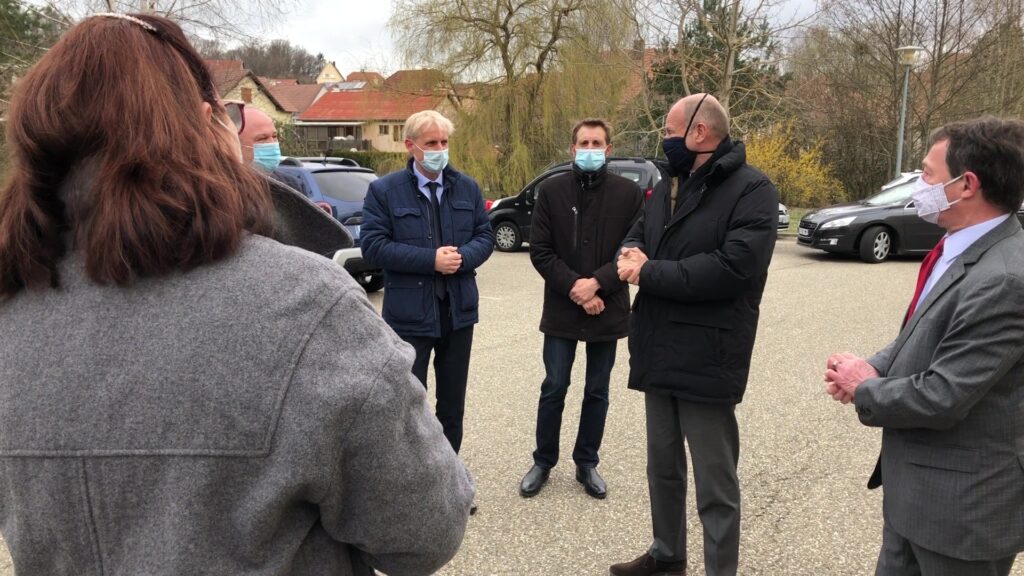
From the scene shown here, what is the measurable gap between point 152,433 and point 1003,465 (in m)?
2.09

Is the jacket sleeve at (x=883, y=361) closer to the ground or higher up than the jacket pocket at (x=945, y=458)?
higher up

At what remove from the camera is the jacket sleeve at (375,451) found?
954 millimetres

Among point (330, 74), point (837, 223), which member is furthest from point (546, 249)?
point (330, 74)

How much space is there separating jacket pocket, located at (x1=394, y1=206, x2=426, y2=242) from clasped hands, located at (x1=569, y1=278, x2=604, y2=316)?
842mm

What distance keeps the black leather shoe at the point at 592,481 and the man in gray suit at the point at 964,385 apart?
1.69 m

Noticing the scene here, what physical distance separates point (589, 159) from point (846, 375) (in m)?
1.99

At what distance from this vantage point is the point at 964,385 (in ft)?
6.11

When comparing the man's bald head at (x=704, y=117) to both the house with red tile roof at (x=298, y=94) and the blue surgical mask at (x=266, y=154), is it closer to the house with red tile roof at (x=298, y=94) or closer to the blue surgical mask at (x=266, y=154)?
the blue surgical mask at (x=266, y=154)

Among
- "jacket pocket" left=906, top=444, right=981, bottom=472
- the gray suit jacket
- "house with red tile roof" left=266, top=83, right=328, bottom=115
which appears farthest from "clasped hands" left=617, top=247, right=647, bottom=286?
"house with red tile roof" left=266, top=83, right=328, bottom=115

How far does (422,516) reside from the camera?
109 centimetres

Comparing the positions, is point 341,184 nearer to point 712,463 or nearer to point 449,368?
point 449,368

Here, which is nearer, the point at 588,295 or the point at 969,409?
the point at 969,409

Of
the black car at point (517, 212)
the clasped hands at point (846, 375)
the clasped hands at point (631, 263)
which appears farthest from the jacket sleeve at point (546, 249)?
the black car at point (517, 212)

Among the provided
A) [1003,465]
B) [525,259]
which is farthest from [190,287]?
[525,259]
